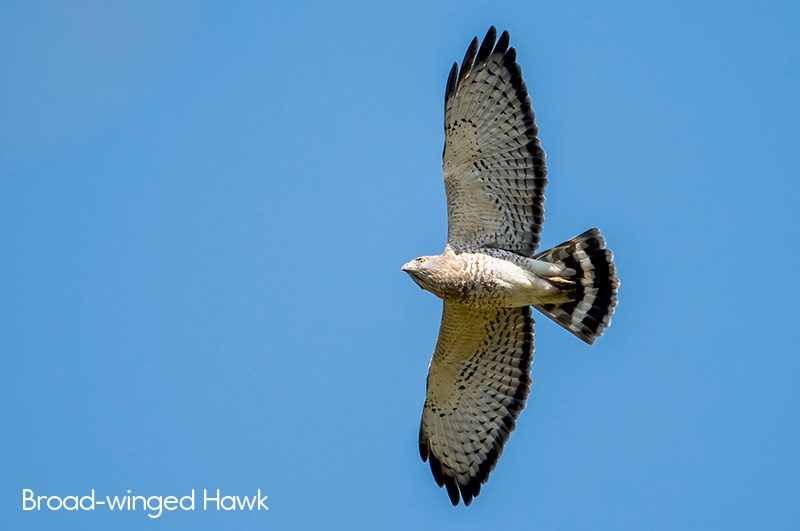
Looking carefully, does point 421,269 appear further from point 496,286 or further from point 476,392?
point 476,392

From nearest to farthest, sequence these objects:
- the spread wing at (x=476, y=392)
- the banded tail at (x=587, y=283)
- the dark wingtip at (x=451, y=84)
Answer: the dark wingtip at (x=451, y=84) < the banded tail at (x=587, y=283) < the spread wing at (x=476, y=392)

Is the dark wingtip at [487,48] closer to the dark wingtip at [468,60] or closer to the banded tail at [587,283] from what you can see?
the dark wingtip at [468,60]

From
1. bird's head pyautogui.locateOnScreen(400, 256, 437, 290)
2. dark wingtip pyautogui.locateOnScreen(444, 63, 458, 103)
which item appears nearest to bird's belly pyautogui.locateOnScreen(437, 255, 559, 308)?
bird's head pyautogui.locateOnScreen(400, 256, 437, 290)

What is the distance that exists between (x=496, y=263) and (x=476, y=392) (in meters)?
1.39

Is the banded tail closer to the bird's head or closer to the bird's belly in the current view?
the bird's belly

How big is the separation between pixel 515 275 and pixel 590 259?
69 cm

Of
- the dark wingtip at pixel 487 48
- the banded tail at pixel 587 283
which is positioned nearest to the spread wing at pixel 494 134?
the dark wingtip at pixel 487 48

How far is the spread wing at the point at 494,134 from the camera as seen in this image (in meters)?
7.89

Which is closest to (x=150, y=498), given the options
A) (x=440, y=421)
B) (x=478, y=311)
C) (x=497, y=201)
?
(x=440, y=421)

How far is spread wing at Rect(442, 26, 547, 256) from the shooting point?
789cm

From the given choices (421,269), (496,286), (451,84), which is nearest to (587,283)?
(496,286)

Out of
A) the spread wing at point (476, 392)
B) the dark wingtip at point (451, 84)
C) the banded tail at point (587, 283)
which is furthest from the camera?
the spread wing at point (476, 392)

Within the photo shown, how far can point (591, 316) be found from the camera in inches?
324

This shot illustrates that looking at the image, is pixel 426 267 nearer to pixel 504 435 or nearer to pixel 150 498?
pixel 504 435
